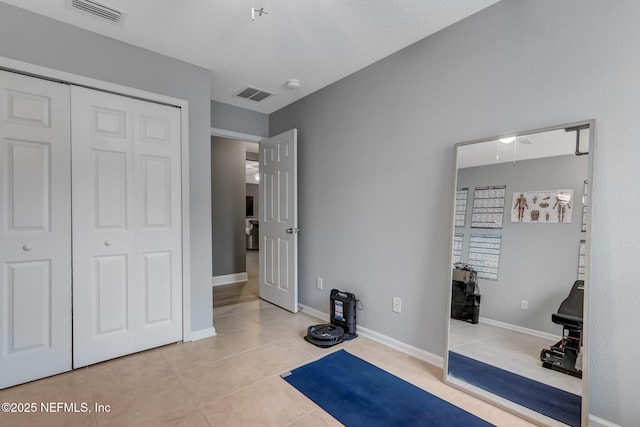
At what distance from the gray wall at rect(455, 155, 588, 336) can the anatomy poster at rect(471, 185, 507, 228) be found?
3cm

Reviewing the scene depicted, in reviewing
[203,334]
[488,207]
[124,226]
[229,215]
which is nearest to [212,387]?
[203,334]

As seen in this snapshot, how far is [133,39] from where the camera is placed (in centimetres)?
236

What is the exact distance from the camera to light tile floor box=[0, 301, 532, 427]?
1691 mm

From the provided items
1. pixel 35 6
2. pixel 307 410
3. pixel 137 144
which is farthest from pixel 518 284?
pixel 35 6

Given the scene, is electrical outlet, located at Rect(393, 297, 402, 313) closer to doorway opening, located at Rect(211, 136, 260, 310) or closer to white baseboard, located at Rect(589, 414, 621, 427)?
white baseboard, located at Rect(589, 414, 621, 427)

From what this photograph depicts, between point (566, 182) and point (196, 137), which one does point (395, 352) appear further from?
point (196, 137)

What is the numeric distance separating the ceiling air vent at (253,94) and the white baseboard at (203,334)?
250 centimetres

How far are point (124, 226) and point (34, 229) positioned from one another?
527mm

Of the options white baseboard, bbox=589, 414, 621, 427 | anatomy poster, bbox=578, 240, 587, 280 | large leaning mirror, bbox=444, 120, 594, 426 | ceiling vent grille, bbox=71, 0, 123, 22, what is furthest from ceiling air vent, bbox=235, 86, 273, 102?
white baseboard, bbox=589, 414, 621, 427

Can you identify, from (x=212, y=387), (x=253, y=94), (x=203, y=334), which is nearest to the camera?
(x=212, y=387)

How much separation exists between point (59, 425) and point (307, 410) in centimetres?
137

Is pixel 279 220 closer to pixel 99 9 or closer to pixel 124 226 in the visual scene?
pixel 124 226

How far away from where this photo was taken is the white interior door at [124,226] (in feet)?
7.36

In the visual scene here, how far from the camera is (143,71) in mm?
2486
